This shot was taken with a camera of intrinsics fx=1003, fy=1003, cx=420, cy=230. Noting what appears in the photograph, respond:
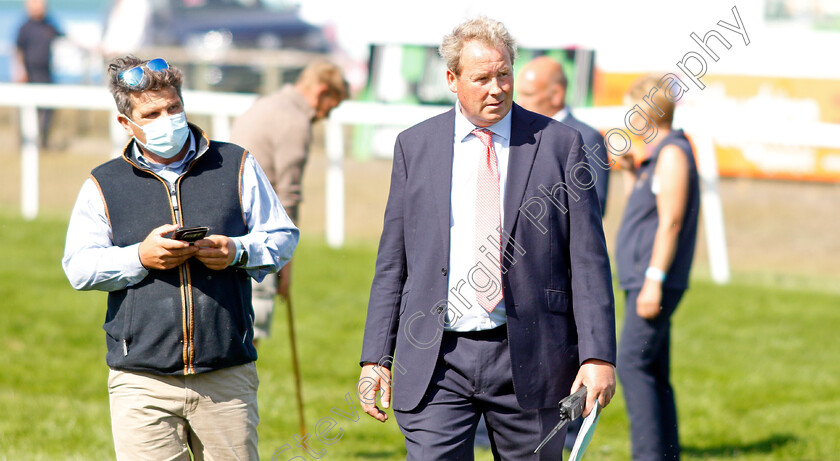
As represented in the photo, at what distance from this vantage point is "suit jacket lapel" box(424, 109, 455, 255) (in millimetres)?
3574

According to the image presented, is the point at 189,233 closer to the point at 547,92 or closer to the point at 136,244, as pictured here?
the point at 136,244

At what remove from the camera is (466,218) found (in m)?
3.61

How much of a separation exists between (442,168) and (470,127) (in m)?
0.19

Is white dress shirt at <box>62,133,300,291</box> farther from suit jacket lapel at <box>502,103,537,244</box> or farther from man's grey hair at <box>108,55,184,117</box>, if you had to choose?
suit jacket lapel at <box>502,103,537,244</box>

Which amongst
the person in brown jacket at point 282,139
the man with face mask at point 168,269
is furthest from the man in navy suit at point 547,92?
the man with face mask at point 168,269

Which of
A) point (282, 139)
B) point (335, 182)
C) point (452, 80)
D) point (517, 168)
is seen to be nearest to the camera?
point (517, 168)

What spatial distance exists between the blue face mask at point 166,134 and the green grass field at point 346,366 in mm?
2933

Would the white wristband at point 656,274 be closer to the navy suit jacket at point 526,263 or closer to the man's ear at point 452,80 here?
the navy suit jacket at point 526,263

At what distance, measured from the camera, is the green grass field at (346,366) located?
6496 millimetres

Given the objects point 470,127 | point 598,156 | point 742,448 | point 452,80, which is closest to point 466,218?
point 470,127

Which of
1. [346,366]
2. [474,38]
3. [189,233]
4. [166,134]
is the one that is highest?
[474,38]

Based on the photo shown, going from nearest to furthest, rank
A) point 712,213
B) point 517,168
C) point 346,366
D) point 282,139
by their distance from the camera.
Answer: point 517,168, point 282,139, point 346,366, point 712,213

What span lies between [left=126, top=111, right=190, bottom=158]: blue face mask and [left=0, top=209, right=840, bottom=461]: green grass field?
293cm

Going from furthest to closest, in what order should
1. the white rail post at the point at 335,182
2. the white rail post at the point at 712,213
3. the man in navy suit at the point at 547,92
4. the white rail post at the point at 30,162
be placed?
the white rail post at the point at 30,162
the white rail post at the point at 335,182
the white rail post at the point at 712,213
the man in navy suit at the point at 547,92
